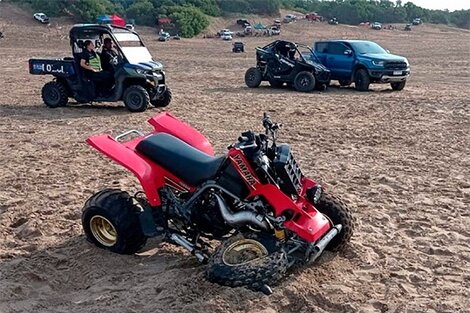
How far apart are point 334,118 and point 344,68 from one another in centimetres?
614

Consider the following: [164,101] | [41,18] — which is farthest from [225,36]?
[164,101]

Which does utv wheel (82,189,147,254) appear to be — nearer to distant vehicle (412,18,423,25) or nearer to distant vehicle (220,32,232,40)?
distant vehicle (220,32,232,40)

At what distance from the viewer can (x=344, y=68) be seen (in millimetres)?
18281

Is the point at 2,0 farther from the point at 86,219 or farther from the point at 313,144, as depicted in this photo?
the point at 86,219

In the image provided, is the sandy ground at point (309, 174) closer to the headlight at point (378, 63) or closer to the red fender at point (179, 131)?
the red fender at point (179, 131)

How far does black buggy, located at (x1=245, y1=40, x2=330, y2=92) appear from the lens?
17.2 m

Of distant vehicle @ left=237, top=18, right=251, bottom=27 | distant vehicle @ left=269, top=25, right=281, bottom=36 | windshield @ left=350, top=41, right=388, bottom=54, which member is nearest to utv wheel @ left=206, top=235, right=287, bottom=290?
windshield @ left=350, top=41, right=388, bottom=54

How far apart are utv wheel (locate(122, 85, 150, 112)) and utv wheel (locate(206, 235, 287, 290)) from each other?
837 cm

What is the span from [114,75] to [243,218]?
29.0 ft

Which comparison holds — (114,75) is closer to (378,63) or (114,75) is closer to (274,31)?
(378,63)

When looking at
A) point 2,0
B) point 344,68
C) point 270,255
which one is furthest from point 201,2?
point 270,255

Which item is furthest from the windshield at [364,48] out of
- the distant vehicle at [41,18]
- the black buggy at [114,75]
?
the distant vehicle at [41,18]

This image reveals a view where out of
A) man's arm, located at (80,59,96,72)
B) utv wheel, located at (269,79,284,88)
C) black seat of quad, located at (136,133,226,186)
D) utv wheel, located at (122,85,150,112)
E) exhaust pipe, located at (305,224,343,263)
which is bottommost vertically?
utv wheel, located at (269,79,284,88)

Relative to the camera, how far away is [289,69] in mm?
17547
